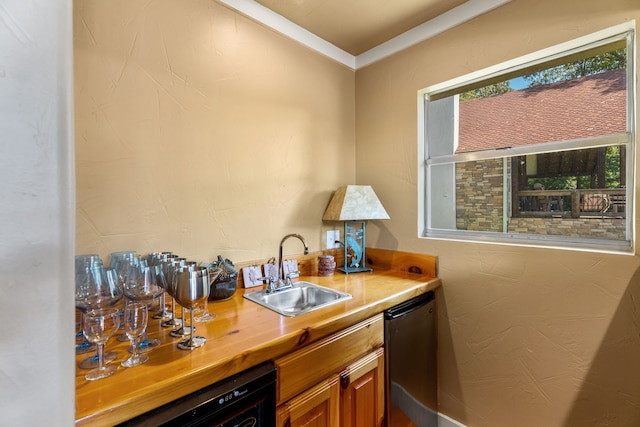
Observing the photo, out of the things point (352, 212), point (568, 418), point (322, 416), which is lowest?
point (568, 418)

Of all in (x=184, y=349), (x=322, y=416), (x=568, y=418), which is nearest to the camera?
(x=184, y=349)

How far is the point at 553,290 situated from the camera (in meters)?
1.46

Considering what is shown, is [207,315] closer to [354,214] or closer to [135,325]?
[135,325]

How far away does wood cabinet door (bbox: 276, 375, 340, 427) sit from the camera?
105cm

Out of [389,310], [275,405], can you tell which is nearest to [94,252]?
[275,405]

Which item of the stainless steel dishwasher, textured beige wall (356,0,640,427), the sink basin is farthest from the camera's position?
the sink basin

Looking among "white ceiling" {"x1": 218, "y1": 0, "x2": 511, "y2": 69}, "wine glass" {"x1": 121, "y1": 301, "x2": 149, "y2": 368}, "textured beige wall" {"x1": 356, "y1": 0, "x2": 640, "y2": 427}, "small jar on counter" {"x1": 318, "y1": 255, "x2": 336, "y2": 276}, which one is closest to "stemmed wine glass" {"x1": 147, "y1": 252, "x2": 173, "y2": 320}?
"wine glass" {"x1": 121, "y1": 301, "x2": 149, "y2": 368}

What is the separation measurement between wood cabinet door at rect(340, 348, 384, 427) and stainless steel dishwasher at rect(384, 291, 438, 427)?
44 mm

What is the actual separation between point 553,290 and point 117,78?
2223 millimetres

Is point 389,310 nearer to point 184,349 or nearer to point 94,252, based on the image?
point 184,349

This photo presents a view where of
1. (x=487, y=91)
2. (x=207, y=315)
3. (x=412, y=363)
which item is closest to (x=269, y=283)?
(x=207, y=315)

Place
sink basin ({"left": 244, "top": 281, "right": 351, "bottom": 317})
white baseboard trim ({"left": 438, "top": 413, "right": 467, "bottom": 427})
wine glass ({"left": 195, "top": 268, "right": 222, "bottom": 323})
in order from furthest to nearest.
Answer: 1. white baseboard trim ({"left": 438, "top": 413, "right": 467, "bottom": 427})
2. sink basin ({"left": 244, "top": 281, "right": 351, "bottom": 317})
3. wine glass ({"left": 195, "top": 268, "right": 222, "bottom": 323})

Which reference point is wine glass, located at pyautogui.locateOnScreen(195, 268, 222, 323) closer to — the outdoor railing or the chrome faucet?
the chrome faucet

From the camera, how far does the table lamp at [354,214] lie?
1.97 m
